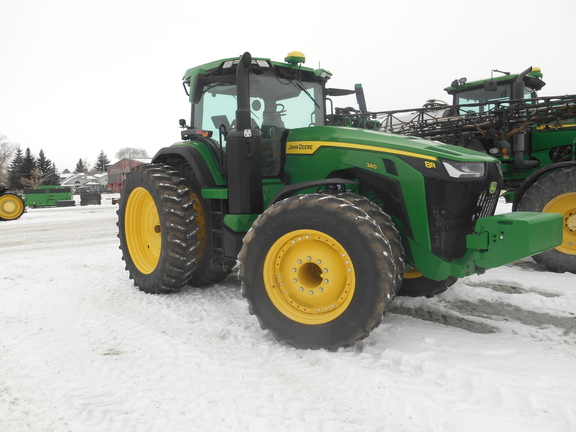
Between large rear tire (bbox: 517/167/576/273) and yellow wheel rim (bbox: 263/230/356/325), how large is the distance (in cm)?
379

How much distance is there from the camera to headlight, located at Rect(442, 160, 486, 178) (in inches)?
130

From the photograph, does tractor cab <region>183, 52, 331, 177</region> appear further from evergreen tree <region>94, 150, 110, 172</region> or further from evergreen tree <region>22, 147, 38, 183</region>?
evergreen tree <region>94, 150, 110, 172</region>

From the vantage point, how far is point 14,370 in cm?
299

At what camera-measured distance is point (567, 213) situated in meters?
5.70

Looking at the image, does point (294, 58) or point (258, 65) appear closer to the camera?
point (258, 65)

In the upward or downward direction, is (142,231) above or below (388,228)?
below

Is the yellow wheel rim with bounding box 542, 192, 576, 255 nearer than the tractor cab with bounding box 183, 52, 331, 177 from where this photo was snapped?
No

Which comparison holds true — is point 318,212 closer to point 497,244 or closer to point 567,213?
point 497,244

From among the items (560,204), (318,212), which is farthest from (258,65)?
(560,204)

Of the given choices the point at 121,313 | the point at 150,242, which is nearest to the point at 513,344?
the point at 121,313

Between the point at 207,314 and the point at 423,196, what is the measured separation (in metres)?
2.24

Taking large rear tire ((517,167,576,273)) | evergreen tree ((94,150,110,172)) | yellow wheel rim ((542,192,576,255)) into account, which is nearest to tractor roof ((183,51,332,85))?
large rear tire ((517,167,576,273))

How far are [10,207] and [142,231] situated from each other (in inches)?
569

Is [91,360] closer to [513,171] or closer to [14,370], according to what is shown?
[14,370]
